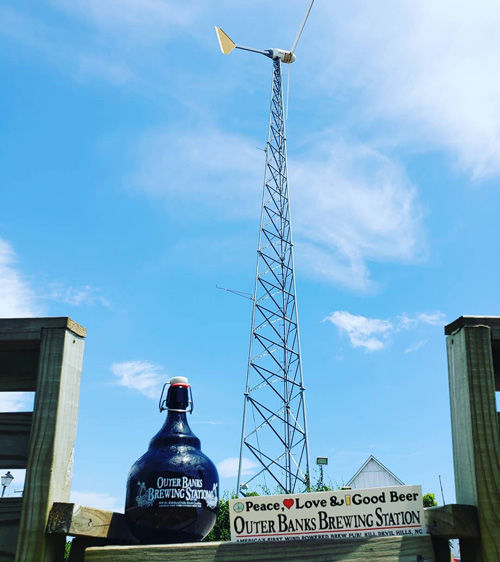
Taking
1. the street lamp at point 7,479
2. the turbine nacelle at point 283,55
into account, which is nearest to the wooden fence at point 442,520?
the street lamp at point 7,479

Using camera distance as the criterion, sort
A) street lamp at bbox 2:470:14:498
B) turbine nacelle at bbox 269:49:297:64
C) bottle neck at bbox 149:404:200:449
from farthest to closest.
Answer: turbine nacelle at bbox 269:49:297:64, street lamp at bbox 2:470:14:498, bottle neck at bbox 149:404:200:449

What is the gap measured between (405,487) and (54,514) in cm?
97

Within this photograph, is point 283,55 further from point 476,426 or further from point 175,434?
point 476,426

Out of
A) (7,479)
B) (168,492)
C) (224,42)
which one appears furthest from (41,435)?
(224,42)

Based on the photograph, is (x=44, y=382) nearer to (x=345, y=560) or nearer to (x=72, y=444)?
(x=72, y=444)

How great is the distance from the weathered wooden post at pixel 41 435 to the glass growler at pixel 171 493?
8.5 inches

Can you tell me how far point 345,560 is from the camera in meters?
1.76

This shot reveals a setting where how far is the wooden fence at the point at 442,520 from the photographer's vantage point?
1.76 m

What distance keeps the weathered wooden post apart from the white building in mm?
19549

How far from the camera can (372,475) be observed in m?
20.9

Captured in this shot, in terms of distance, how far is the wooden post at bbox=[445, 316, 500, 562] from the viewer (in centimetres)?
177

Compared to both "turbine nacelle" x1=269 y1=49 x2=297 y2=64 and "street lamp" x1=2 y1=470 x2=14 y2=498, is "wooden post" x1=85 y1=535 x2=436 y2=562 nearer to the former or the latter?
"street lamp" x1=2 y1=470 x2=14 y2=498

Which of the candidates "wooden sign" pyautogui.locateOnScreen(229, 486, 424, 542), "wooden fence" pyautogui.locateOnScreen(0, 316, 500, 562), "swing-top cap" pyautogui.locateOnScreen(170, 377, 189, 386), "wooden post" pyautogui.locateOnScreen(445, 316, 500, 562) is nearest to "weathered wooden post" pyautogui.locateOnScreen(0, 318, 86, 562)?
"wooden fence" pyautogui.locateOnScreen(0, 316, 500, 562)

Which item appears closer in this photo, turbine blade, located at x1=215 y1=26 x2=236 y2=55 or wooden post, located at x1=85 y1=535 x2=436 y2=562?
wooden post, located at x1=85 y1=535 x2=436 y2=562
